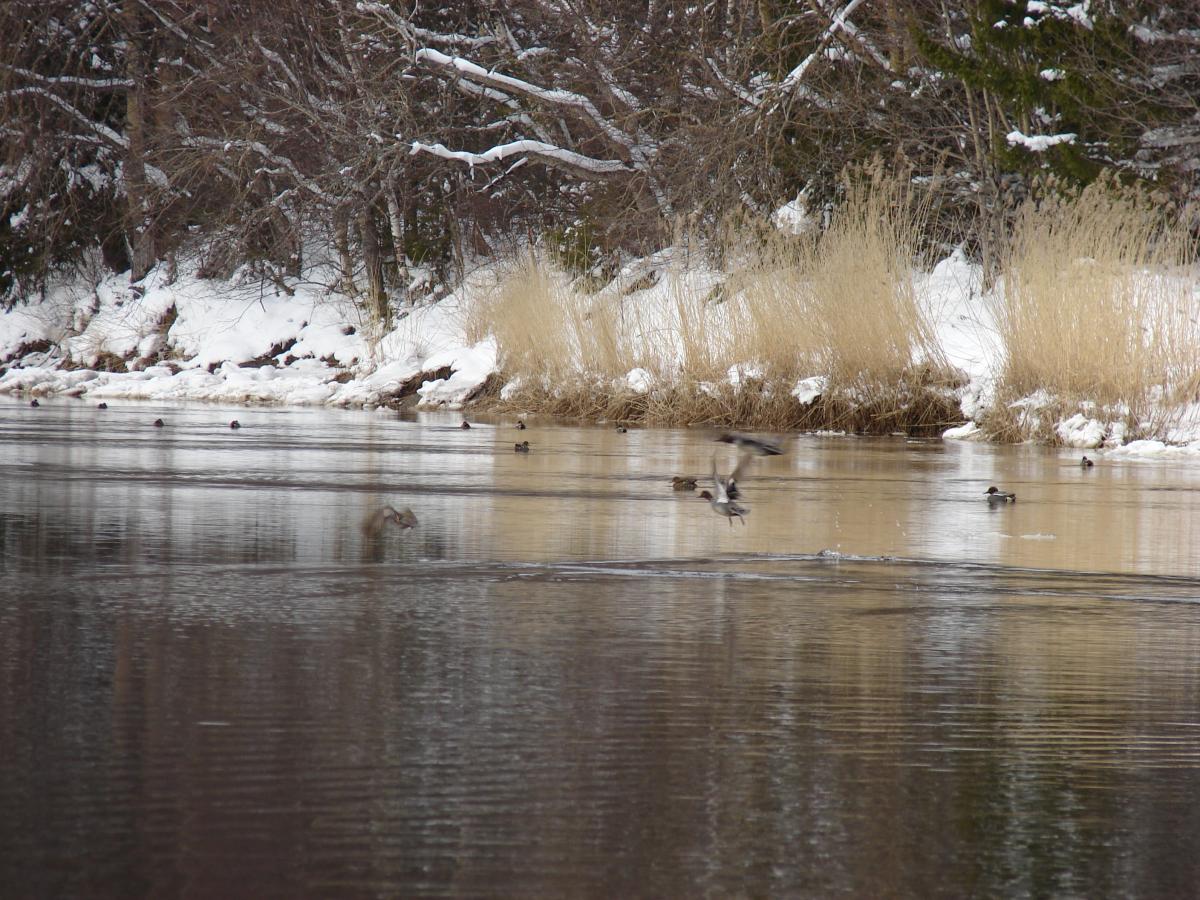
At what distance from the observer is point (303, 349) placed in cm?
2511

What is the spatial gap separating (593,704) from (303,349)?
22.7 meters

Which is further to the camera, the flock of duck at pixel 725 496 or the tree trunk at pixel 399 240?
the tree trunk at pixel 399 240

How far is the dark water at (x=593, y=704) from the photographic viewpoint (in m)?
2.08

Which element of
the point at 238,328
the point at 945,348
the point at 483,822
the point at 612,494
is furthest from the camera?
the point at 238,328

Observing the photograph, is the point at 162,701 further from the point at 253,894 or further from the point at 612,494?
the point at 612,494

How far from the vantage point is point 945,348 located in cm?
1469

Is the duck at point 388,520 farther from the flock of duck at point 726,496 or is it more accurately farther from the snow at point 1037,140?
the snow at point 1037,140

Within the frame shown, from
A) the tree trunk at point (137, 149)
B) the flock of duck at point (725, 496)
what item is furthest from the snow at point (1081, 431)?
the tree trunk at point (137, 149)

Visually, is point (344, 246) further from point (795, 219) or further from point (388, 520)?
point (388, 520)

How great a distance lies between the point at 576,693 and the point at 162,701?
0.74 metres

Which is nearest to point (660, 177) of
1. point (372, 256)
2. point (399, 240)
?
point (399, 240)

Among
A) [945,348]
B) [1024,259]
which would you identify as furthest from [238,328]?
[1024,259]

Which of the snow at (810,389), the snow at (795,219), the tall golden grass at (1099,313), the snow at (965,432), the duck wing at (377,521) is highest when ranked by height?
the snow at (795,219)

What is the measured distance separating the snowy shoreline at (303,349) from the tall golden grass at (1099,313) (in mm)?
241
